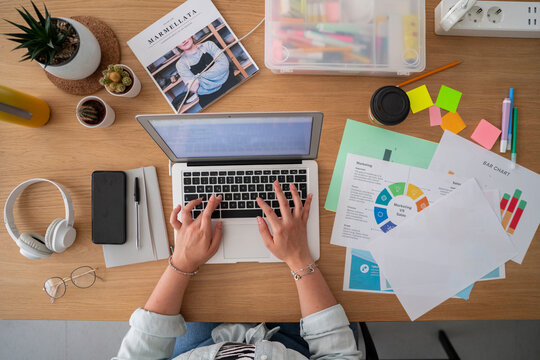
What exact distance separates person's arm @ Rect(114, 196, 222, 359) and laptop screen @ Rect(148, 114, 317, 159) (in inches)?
4.9

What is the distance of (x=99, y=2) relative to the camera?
2.60ft

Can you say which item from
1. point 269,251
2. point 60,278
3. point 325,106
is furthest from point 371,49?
point 60,278

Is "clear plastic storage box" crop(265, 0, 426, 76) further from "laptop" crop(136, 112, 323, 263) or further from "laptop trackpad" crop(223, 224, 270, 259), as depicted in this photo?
"laptop trackpad" crop(223, 224, 270, 259)

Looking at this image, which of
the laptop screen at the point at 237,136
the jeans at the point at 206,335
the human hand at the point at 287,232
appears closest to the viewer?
the laptop screen at the point at 237,136

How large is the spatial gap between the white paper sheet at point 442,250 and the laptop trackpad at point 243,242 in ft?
0.92

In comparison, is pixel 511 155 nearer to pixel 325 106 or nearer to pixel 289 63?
pixel 325 106

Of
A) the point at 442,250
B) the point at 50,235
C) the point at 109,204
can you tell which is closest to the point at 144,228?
the point at 109,204

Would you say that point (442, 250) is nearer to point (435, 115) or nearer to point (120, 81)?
point (435, 115)

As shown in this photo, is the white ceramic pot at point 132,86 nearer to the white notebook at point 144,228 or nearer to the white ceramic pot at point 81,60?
the white ceramic pot at point 81,60

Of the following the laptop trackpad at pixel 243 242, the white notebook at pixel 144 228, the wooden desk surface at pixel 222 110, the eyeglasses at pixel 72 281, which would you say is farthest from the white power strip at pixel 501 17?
the eyeglasses at pixel 72 281

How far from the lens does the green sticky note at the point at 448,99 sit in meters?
0.75

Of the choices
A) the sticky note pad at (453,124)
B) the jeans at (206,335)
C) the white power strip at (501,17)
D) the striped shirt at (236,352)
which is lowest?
the jeans at (206,335)

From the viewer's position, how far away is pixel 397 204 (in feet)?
2.43

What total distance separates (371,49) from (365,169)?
29cm
